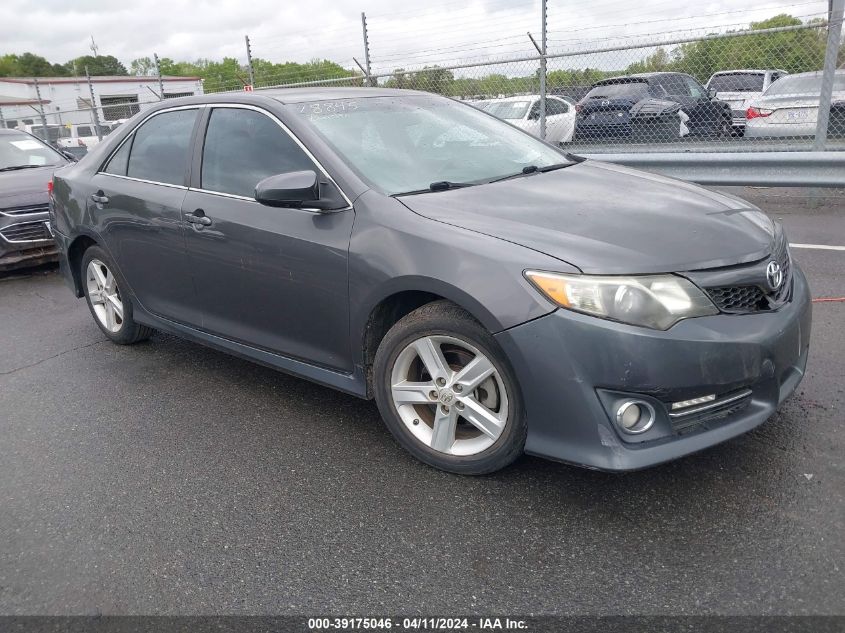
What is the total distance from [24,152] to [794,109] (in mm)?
9087

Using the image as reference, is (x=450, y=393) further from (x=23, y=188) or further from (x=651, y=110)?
(x=651, y=110)

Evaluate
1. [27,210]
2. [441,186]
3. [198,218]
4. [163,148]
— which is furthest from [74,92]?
[441,186]

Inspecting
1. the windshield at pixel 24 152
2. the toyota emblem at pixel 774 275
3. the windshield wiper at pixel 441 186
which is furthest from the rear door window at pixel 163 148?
the windshield at pixel 24 152

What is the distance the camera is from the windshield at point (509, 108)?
11.1 metres

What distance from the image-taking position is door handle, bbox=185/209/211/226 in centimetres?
375

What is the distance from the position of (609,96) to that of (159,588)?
9.27m

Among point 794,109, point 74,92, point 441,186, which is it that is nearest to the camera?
point 441,186

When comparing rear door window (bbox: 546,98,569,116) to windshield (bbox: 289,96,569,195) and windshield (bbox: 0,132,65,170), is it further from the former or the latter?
windshield (bbox: 289,96,569,195)

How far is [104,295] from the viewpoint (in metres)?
4.93

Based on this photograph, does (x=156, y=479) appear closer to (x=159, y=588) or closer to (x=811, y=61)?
(x=159, y=588)

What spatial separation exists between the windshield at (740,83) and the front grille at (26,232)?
10.2 meters

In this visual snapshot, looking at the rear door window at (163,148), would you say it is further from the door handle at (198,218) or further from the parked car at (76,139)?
the parked car at (76,139)

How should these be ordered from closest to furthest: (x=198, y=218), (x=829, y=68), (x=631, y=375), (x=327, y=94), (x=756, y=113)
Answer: (x=631, y=375) < (x=198, y=218) < (x=327, y=94) < (x=829, y=68) < (x=756, y=113)

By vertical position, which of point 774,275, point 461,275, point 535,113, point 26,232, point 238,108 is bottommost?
point 26,232
